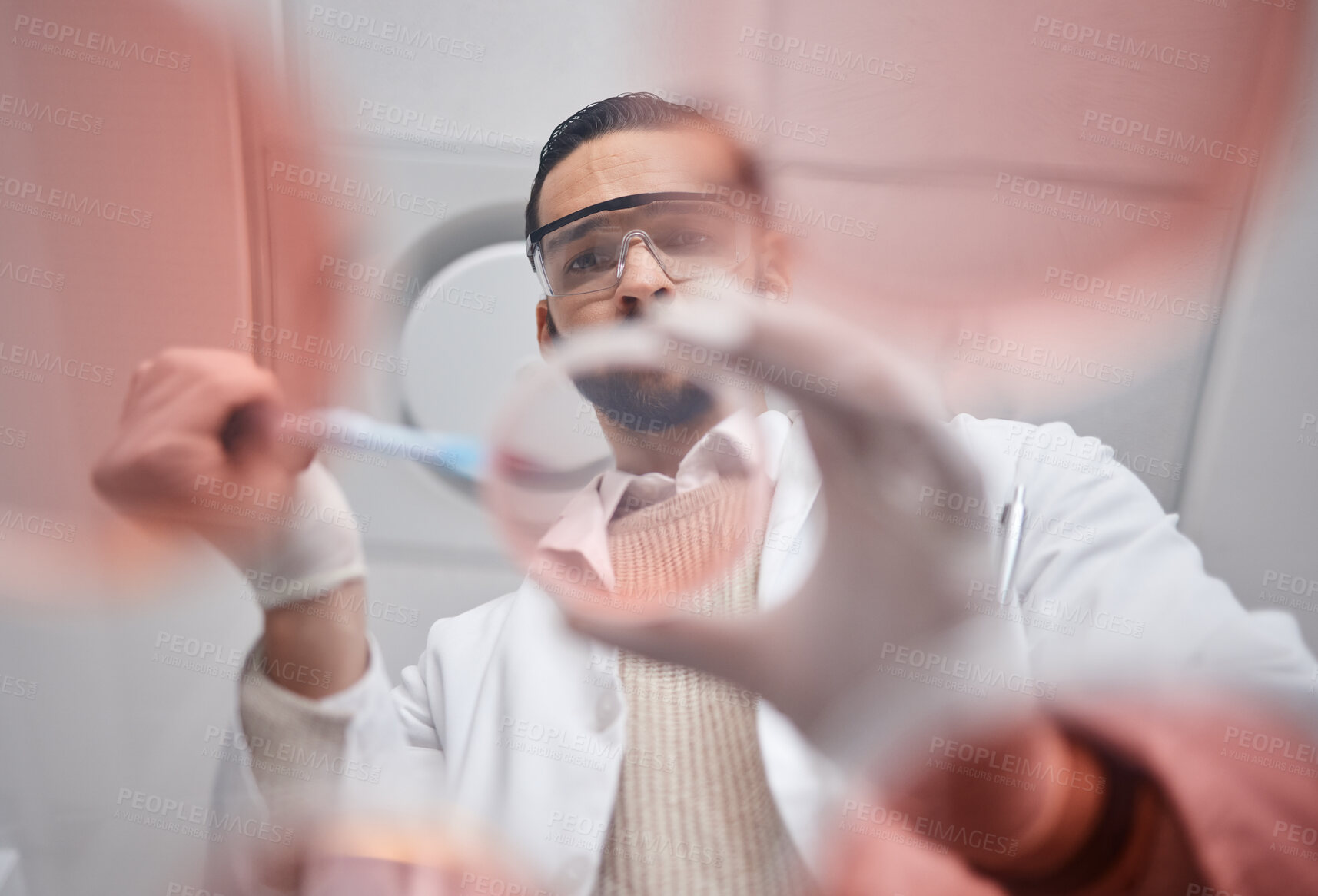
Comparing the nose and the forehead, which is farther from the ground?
the forehead

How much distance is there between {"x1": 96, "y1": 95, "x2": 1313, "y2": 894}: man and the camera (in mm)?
430

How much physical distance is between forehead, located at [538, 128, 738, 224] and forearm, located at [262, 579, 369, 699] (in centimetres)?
37

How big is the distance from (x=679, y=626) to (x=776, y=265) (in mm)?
300

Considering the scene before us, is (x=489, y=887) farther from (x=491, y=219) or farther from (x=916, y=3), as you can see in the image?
(x=916, y=3)

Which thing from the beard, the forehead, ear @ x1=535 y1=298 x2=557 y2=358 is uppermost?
the forehead

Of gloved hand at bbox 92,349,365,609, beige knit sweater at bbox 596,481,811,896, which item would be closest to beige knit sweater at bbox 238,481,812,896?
beige knit sweater at bbox 596,481,811,896

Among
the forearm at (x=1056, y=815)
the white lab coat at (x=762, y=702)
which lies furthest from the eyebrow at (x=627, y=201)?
the forearm at (x=1056, y=815)

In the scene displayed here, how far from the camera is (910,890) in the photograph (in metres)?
0.46

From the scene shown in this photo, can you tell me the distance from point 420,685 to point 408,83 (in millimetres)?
507

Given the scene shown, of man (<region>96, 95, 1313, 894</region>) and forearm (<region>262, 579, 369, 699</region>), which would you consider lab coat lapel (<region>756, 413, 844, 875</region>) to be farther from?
forearm (<region>262, 579, 369, 699</region>)

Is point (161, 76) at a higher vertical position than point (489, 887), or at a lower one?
higher

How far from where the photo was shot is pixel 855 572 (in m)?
0.42

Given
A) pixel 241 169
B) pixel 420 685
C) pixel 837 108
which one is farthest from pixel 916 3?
pixel 420 685

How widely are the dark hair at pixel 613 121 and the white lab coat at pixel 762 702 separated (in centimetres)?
27
